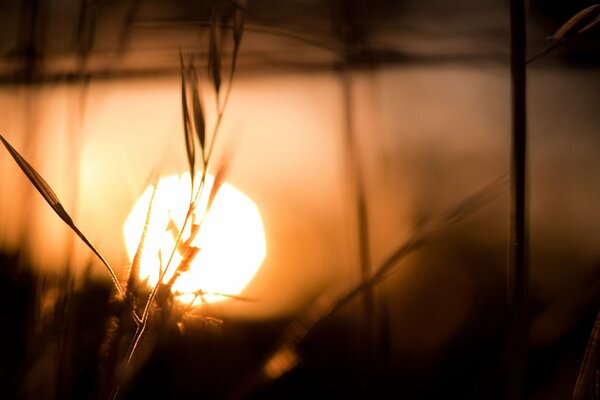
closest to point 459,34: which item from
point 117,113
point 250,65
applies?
point 250,65

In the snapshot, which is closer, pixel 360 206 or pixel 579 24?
pixel 579 24

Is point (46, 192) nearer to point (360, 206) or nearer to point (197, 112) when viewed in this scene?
point (197, 112)

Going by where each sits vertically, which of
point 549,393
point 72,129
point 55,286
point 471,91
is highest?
point 471,91

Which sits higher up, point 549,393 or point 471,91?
point 471,91

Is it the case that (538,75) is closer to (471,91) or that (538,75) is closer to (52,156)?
(471,91)

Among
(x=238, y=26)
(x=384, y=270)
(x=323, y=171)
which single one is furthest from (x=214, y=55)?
(x=323, y=171)
